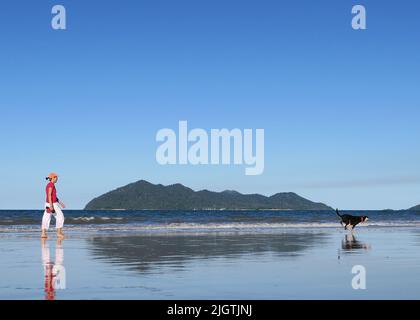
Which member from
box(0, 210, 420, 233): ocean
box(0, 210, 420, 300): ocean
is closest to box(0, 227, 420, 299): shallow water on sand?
box(0, 210, 420, 300): ocean

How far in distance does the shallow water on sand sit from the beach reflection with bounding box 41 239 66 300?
0.05 feet

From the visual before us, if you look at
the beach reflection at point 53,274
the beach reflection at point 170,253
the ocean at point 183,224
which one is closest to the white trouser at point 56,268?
the beach reflection at point 53,274

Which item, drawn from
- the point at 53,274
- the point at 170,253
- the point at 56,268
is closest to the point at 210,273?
the point at 53,274

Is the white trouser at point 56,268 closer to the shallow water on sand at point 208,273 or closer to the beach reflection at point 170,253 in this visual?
the shallow water on sand at point 208,273

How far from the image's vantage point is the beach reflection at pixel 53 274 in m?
9.32

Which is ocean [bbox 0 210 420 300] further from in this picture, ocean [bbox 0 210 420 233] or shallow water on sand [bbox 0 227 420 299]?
ocean [bbox 0 210 420 233]

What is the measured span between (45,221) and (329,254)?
11.3 m

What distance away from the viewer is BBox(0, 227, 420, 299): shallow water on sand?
9078 mm

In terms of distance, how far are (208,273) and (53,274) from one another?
113 inches

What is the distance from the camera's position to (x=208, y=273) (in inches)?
449

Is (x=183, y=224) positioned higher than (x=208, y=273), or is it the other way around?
(x=208, y=273)

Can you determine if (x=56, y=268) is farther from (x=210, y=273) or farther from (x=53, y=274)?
(x=210, y=273)

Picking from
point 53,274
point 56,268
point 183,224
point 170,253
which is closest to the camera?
point 53,274
